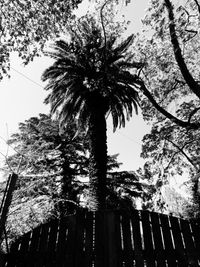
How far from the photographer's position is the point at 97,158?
10.2 m

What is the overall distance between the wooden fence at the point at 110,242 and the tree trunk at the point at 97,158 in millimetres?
4942

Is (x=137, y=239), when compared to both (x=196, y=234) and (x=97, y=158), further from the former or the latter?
(x=97, y=158)

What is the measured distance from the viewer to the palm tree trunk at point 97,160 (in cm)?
935

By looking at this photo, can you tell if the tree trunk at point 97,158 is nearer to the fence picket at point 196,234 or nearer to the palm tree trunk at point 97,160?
the palm tree trunk at point 97,160

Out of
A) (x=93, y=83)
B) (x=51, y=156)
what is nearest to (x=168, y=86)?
(x=93, y=83)

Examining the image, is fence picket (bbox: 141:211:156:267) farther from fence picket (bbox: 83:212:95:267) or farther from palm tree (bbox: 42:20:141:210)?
palm tree (bbox: 42:20:141:210)

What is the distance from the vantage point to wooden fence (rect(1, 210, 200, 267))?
160 inches

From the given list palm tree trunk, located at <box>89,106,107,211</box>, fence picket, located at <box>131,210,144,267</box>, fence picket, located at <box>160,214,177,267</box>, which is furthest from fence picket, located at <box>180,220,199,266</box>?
palm tree trunk, located at <box>89,106,107,211</box>

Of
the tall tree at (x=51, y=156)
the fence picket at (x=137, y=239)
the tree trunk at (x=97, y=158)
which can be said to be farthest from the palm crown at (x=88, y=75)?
the fence picket at (x=137, y=239)

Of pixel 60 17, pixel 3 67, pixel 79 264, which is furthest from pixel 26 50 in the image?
pixel 79 264

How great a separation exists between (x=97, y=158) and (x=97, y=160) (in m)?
0.10

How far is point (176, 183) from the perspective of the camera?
37.2 feet

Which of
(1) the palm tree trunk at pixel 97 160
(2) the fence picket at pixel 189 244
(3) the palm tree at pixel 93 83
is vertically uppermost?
(3) the palm tree at pixel 93 83

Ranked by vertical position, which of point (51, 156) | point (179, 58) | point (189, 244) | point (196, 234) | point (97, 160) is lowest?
point (189, 244)
